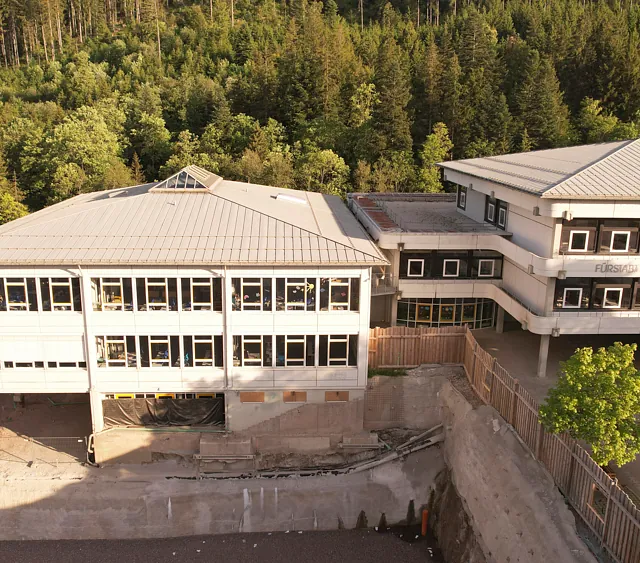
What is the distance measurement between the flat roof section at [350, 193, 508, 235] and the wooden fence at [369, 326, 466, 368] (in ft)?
18.2

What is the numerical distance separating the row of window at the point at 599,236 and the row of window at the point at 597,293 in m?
1.39

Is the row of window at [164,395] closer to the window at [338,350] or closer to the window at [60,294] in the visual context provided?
the window at [60,294]

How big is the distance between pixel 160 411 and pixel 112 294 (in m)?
5.74

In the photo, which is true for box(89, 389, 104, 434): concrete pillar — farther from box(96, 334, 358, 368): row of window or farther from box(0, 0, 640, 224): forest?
box(0, 0, 640, 224): forest

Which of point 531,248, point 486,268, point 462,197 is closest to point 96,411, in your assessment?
point 486,268

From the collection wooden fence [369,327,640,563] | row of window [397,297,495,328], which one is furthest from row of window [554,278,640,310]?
row of window [397,297,495,328]

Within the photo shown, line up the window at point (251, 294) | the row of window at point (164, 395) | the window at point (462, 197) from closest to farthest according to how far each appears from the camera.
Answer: the window at point (251, 294) < the row of window at point (164, 395) < the window at point (462, 197)

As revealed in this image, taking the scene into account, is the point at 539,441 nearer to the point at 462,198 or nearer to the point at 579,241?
the point at 579,241

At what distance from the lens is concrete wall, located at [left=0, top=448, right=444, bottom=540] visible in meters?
23.5

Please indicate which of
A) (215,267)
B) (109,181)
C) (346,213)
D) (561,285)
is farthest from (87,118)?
(561,285)

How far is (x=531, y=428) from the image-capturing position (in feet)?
63.6

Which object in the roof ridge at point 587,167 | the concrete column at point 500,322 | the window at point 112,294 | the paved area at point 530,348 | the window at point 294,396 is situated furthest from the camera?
the concrete column at point 500,322

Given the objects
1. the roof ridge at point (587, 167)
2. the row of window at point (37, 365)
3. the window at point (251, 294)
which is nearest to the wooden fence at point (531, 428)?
the window at point (251, 294)

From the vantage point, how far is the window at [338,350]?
25078 millimetres
